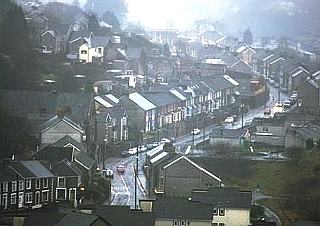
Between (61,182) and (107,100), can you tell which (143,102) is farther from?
(61,182)

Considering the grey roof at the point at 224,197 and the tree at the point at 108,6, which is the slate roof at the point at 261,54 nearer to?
the tree at the point at 108,6

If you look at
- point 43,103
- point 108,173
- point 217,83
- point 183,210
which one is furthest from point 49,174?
point 217,83

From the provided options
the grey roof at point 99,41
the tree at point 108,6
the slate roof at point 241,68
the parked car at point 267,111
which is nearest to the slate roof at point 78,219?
the parked car at point 267,111

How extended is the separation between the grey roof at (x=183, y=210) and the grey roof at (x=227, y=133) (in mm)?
1146

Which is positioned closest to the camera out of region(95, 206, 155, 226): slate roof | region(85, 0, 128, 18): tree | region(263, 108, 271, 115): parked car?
region(95, 206, 155, 226): slate roof

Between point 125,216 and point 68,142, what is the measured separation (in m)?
1.21

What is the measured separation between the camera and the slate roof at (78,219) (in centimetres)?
666

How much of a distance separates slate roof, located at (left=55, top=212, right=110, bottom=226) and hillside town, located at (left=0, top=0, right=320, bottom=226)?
0.04 feet

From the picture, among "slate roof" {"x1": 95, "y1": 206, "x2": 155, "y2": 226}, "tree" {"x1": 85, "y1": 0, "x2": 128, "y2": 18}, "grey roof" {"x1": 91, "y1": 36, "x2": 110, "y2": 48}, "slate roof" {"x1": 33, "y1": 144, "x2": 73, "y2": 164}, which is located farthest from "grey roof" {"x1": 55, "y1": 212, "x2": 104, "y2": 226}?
"tree" {"x1": 85, "y1": 0, "x2": 128, "y2": 18}

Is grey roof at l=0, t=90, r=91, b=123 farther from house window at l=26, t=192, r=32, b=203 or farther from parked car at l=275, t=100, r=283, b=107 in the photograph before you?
parked car at l=275, t=100, r=283, b=107

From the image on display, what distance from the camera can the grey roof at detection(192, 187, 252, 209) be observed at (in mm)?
7293

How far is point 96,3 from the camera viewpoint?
9242 millimetres

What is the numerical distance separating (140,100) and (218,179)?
4.06ft

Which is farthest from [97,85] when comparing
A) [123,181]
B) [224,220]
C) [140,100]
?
[224,220]
